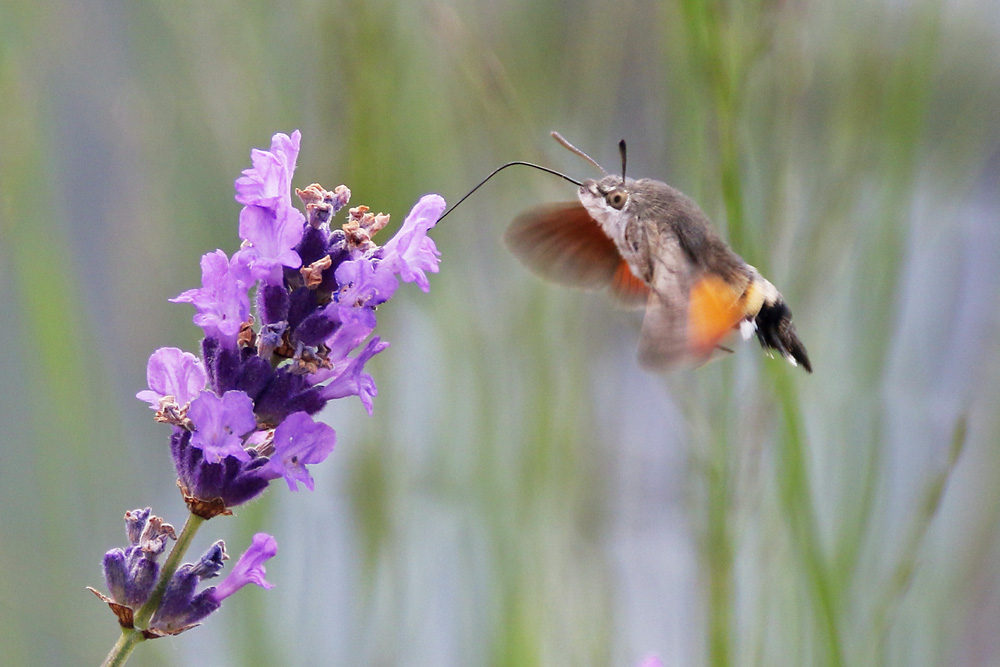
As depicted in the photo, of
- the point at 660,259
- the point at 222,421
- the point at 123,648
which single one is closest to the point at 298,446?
the point at 222,421

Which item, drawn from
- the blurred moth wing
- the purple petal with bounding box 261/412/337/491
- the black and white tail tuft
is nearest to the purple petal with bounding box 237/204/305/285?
the purple petal with bounding box 261/412/337/491

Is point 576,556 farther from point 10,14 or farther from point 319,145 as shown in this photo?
point 10,14

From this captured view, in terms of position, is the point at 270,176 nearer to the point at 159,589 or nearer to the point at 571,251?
the point at 159,589

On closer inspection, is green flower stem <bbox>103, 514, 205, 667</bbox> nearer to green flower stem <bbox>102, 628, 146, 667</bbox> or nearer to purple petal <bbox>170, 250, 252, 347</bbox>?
green flower stem <bbox>102, 628, 146, 667</bbox>

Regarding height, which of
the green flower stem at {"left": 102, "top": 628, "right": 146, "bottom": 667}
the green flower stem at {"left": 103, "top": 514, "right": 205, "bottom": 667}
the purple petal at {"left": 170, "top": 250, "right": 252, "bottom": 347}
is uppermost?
the purple petal at {"left": 170, "top": 250, "right": 252, "bottom": 347}

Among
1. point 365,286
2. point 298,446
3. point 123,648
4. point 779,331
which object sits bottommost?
point 123,648

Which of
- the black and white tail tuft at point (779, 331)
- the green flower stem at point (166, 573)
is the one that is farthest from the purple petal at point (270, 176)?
the black and white tail tuft at point (779, 331)

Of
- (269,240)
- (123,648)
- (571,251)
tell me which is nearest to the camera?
(123,648)

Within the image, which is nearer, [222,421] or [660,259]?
[222,421]
